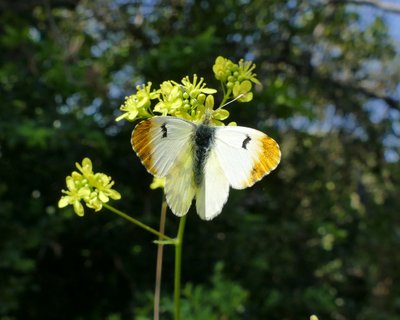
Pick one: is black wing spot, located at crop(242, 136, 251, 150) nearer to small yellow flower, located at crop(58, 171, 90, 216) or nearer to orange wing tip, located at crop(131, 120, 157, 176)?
orange wing tip, located at crop(131, 120, 157, 176)

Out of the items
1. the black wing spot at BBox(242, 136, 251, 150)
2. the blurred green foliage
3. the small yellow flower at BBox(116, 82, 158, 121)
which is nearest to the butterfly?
the black wing spot at BBox(242, 136, 251, 150)

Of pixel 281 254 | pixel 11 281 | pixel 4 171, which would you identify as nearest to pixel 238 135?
pixel 11 281

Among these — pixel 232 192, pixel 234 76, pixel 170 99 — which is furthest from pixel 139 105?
pixel 232 192

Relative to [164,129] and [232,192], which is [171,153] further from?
[232,192]

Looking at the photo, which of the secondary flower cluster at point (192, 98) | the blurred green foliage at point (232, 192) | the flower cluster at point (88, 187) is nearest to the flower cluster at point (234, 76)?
the secondary flower cluster at point (192, 98)

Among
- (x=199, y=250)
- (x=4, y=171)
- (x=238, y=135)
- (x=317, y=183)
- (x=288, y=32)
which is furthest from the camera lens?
(x=317, y=183)

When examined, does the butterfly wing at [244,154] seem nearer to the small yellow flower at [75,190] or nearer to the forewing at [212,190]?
the forewing at [212,190]

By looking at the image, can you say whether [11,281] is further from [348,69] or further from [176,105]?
[348,69]

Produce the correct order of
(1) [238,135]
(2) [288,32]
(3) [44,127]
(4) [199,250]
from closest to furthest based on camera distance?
(1) [238,135] < (3) [44,127] < (4) [199,250] < (2) [288,32]
